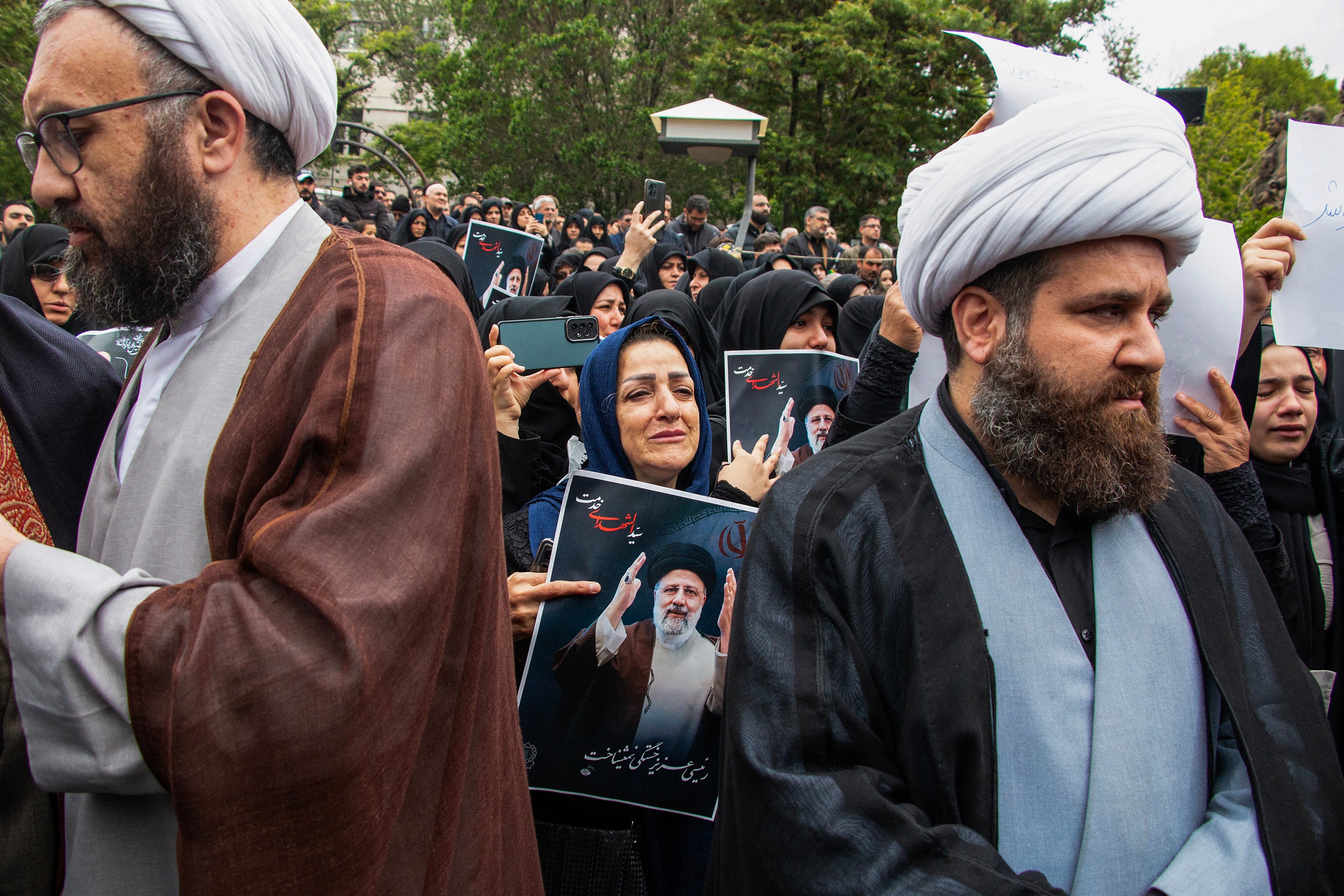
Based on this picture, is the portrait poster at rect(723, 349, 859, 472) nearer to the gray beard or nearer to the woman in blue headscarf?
the woman in blue headscarf

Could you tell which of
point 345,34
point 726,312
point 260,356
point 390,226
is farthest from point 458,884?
point 345,34

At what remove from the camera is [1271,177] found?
515 cm

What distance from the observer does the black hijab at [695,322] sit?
4.79 meters

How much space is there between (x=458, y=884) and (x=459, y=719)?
25 centimetres

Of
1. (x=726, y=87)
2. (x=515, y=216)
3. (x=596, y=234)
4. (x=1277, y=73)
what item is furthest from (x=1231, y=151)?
(x=1277, y=73)

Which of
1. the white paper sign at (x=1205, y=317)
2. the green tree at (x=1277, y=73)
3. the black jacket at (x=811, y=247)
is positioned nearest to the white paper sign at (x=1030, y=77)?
the white paper sign at (x=1205, y=317)

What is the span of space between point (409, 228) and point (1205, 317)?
9.80 metres

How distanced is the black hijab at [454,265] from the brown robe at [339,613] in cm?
398

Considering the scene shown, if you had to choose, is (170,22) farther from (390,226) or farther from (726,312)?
(390,226)

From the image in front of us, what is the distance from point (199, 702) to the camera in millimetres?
1003

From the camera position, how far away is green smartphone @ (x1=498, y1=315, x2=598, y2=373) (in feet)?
10.2

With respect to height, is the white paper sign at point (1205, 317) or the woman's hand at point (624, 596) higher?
the white paper sign at point (1205, 317)

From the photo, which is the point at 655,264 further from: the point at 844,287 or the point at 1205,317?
the point at 1205,317

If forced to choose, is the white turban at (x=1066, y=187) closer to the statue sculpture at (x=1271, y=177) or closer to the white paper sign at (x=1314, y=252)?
the white paper sign at (x=1314, y=252)
